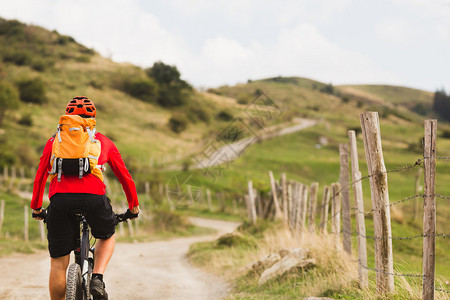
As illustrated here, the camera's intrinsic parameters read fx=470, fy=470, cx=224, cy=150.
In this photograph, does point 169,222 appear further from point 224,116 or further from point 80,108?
point 224,116

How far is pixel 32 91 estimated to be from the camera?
5822cm

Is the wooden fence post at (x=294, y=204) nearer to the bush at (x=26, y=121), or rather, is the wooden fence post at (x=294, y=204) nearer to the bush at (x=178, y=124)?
the bush at (x=26, y=121)

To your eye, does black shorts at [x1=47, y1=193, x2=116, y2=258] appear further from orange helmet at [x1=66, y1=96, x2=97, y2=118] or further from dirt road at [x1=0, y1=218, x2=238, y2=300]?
dirt road at [x1=0, y1=218, x2=238, y2=300]

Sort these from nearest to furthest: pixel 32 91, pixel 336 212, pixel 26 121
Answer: pixel 336 212 < pixel 26 121 < pixel 32 91

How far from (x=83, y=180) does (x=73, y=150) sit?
0.90 ft

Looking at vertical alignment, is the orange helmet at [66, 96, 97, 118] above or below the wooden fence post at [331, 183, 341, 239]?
above

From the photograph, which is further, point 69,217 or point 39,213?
point 39,213

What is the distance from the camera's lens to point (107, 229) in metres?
4.24

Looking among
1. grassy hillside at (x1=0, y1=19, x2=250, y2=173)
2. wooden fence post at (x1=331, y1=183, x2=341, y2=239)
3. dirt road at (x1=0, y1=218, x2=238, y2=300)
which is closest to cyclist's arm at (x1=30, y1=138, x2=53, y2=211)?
dirt road at (x1=0, y1=218, x2=238, y2=300)

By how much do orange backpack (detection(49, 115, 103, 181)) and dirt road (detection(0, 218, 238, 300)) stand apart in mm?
3238

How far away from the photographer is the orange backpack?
387 centimetres

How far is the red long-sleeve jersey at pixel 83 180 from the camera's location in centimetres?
394

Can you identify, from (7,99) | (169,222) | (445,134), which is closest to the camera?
(169,222)

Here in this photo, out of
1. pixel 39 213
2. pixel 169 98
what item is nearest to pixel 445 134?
pixel 169 98
